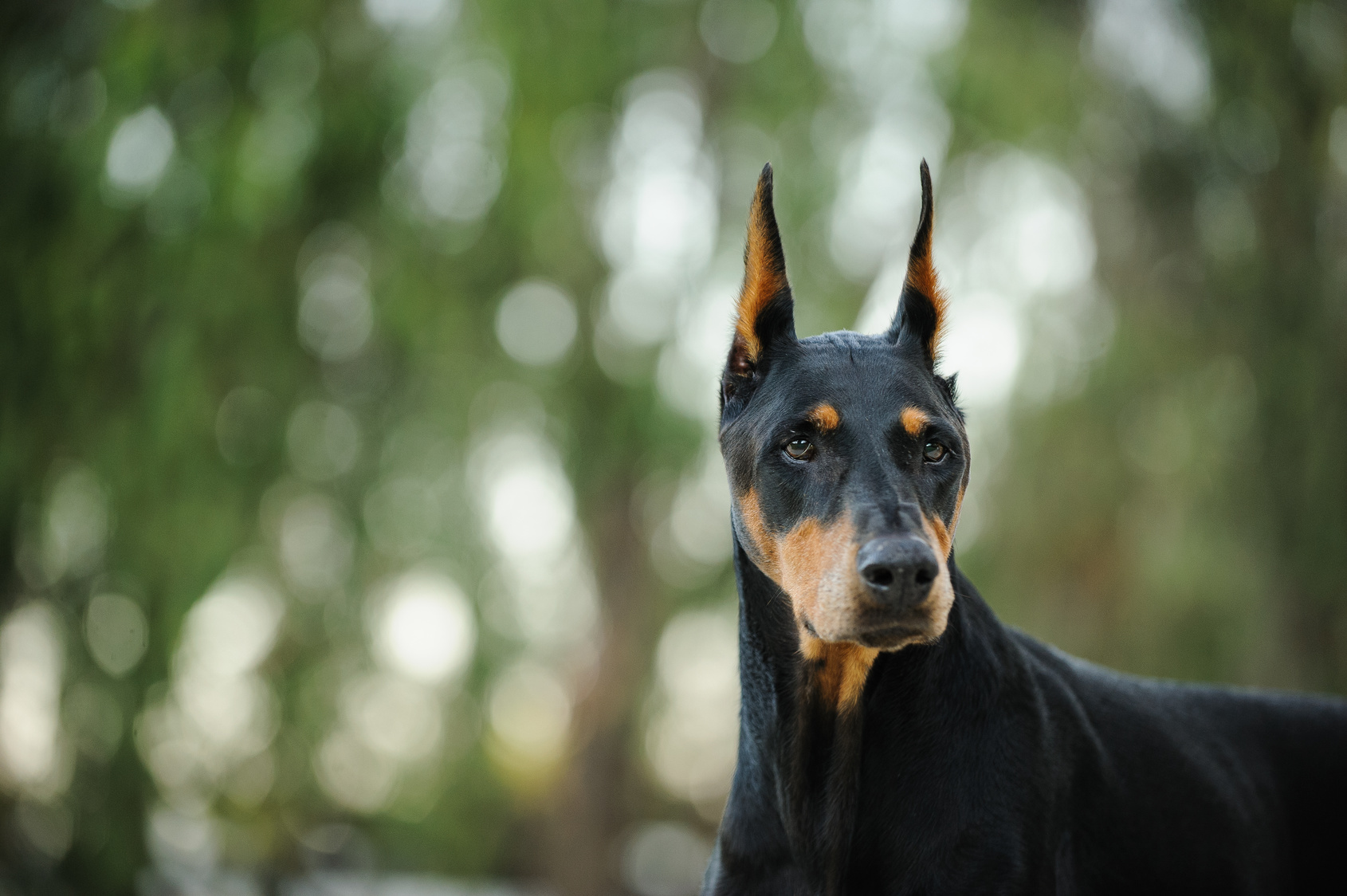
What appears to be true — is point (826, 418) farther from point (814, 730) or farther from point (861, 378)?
point (814, 730)

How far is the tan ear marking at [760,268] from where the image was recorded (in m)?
2.91

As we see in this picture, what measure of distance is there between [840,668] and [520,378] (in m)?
6.54

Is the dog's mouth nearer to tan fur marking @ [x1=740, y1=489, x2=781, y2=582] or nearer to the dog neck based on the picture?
the dog neck

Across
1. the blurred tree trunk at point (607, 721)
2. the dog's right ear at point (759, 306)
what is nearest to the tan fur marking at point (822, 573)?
the dog's right ear at point (759, 306)

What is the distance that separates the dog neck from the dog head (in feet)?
0.33

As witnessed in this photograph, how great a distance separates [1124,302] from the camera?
29.1 ft

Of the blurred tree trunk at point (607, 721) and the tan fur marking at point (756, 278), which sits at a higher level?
the tan fur marking at point (756, 278)

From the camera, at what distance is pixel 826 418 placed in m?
2.71

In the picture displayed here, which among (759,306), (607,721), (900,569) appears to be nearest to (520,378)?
(607,721)

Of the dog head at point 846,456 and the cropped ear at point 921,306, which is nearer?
the dog head at point 846,456

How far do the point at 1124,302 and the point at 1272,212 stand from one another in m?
1.93

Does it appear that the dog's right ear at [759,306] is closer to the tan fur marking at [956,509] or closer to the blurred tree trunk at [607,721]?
the tan fur marking at [956,509]

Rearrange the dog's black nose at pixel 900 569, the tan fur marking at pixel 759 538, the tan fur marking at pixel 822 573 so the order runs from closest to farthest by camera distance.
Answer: the dog's black nose at pixel 900 569 < the tan fur marking at pixel 822 573 < the tan fur marking at pixel 759 538

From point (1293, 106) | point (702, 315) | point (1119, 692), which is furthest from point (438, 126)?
point (1119, 692)
